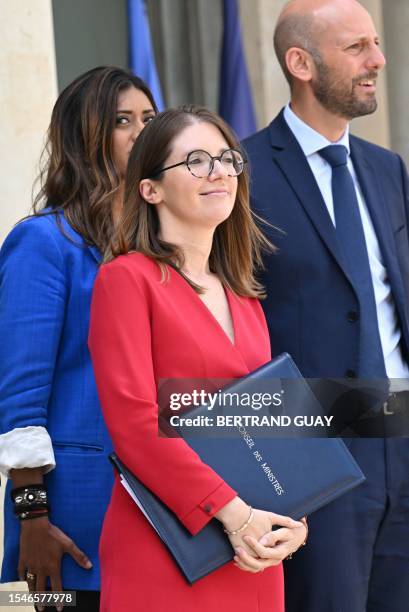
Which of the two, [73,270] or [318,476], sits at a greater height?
[73,270]

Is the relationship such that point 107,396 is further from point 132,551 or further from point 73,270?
point 73,270

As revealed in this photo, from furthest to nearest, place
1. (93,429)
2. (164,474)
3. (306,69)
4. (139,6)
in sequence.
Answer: (139,6), (306,69), (93,429), (164,474)

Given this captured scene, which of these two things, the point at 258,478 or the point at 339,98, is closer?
the point at 258,478

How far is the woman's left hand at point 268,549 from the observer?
253 centimetres

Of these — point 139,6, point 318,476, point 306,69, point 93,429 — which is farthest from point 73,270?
point 139,6

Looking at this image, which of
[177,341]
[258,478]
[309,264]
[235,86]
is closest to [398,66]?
[235,86]

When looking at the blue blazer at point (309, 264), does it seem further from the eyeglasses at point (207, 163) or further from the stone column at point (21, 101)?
the stone column at point (21, 101)

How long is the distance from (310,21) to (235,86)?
290cm

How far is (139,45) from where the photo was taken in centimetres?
634

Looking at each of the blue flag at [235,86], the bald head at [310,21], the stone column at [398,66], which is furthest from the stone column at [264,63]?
the bald head at [310,21]

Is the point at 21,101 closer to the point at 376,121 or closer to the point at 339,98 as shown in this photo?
the point at 339,98

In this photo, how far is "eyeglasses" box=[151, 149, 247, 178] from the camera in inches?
113

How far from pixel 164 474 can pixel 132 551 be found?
0.19 meters

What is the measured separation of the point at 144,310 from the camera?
2.65 m
